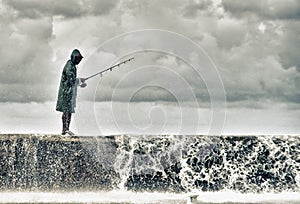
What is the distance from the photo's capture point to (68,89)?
16922mm

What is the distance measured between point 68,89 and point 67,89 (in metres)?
0.03

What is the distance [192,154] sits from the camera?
17188 millimetres

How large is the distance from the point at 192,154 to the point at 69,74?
179 inches

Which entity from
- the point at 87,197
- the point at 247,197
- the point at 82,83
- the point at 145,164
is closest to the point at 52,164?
the point at 87,197

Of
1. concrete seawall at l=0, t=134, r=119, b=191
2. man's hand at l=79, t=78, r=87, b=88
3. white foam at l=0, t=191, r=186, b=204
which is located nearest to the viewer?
white foam at l=0, t=191, r=186, b=204

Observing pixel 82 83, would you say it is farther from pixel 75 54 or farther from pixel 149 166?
pixel 149 166

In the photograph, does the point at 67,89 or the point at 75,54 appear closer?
the point at 75,54

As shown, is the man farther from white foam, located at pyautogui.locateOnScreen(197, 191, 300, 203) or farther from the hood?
white foam, located at pyautogui.locateOnScreen(197, 191, 300, 203)

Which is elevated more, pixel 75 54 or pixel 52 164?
pixel 75 54

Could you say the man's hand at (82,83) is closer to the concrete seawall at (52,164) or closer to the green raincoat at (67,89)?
the green raincoat at (67,89)

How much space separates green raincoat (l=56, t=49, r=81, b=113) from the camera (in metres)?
16.8

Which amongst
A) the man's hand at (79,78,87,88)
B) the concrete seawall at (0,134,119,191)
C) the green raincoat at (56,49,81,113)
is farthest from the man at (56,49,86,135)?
the concrete seawall at (0,134,119,191)

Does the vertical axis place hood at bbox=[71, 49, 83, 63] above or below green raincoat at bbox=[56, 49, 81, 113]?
above

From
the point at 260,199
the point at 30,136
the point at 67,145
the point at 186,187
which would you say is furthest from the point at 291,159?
the point at 30,136
